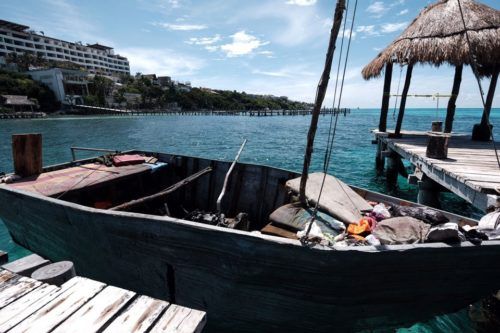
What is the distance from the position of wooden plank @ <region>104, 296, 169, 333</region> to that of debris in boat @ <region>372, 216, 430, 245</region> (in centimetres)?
277

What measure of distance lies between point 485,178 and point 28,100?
78.7 meters

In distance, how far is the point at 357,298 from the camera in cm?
329

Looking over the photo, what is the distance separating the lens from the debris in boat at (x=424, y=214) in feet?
13.0

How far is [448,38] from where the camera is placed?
9984 mm

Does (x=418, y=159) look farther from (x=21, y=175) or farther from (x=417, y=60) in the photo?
(x=21, y=175)

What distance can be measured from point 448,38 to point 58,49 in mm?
129900

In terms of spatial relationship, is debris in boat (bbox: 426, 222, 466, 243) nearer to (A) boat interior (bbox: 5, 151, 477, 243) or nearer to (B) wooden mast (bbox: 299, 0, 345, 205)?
(A) boat interior (bbox: 5, 151, 477, 243)

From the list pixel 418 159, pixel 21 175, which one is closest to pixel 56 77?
pixel 21 175

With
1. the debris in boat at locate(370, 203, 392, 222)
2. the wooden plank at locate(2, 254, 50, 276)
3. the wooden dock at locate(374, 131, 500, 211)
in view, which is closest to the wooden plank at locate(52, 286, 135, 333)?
the wooden plank at locate(2, 254, 50, 276)

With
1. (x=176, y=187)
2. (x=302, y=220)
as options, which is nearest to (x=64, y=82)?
(x=176, y=187)

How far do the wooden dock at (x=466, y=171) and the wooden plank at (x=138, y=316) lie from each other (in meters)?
5.35

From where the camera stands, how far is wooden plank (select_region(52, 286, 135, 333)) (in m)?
2.10

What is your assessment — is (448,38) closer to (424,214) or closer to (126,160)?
(424,214)

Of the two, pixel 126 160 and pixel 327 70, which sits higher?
pixel 327 70
